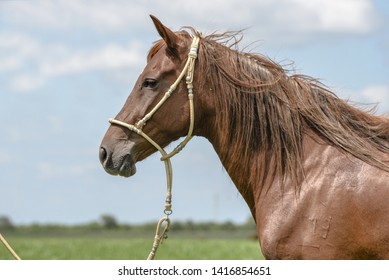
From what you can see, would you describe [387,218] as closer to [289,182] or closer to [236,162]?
[289,182]

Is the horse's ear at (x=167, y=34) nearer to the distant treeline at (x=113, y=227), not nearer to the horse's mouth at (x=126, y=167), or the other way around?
the horse's mouth at (x=126, y=167)

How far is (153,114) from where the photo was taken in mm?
5949

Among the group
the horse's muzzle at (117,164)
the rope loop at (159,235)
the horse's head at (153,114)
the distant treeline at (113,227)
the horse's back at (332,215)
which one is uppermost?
the horse's head at (153,114)

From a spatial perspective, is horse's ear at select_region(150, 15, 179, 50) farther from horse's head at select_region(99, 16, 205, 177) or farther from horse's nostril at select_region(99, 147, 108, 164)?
horse's nostril at select_region(99, 147, 108, 164)

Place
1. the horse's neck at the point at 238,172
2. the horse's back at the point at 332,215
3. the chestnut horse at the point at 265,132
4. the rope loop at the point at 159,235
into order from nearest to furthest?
the horse's back at the point at 332,215 < the chestnut horse at the point at 265,132 < the horse's neck at the point at 238,172 < the rope loop at the point at 159,235

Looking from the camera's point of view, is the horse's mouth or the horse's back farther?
the horse's mouth

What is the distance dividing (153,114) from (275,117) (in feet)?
3.52

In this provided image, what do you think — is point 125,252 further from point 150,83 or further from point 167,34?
point 167,34

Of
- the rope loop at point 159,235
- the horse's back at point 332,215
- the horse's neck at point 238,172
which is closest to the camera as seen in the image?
the horse's back at point 332,215

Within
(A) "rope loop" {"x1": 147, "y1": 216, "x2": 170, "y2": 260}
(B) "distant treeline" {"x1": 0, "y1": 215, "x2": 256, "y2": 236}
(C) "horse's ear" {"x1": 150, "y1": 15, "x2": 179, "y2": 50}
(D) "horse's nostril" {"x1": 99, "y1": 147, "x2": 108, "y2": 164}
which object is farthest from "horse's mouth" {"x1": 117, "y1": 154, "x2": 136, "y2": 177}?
(B) "distant treeline" {"x1": 0, "y1": 215, "x2": 256, "y2": 236}

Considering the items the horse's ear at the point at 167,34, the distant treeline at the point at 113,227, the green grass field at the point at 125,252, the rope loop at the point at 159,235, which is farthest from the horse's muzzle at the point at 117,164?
the distant treeline at the point at 113,227

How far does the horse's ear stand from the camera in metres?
5.97

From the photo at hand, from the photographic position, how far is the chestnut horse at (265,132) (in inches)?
217

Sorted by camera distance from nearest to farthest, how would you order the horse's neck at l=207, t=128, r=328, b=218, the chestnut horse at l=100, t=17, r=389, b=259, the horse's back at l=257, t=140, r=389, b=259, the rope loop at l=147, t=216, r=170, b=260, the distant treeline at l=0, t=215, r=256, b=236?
the horse's back at l=257, t=140, r=389, b=259 < the chestnut horse at l=100, t=17, r=389, b=259 < the horse's neck at l=207, t=128, r=328, b=218 < the rope loop at l=147, t=216, r=170, b=260 < the distant treeline at l=0, t=215, r=256, b=236
